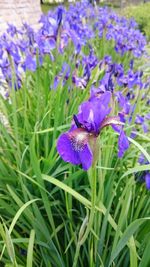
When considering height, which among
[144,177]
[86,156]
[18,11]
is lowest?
[144,177]

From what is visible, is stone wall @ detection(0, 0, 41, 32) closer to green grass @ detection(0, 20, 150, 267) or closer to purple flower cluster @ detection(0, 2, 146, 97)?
purple flower cluster @ detection(0, 2, 146, 97)

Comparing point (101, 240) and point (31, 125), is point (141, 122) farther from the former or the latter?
point (101, 240)

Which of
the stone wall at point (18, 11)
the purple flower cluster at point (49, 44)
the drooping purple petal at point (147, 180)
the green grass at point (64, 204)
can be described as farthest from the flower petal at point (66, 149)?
the stone wall at point (18, 11)

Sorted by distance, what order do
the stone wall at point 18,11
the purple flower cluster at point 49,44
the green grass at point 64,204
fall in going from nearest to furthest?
1. the green grass at point 64,204
2. the purple flower cluster at point 49,44
3. the stone wall at point 18,11

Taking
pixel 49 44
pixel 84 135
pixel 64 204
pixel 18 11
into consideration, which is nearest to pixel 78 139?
pixel 84 135

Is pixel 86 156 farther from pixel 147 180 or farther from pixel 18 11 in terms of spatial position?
pixel 18 11

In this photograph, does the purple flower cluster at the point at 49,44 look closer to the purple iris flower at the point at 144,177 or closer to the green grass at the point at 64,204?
the green grass at the point at 64,204
